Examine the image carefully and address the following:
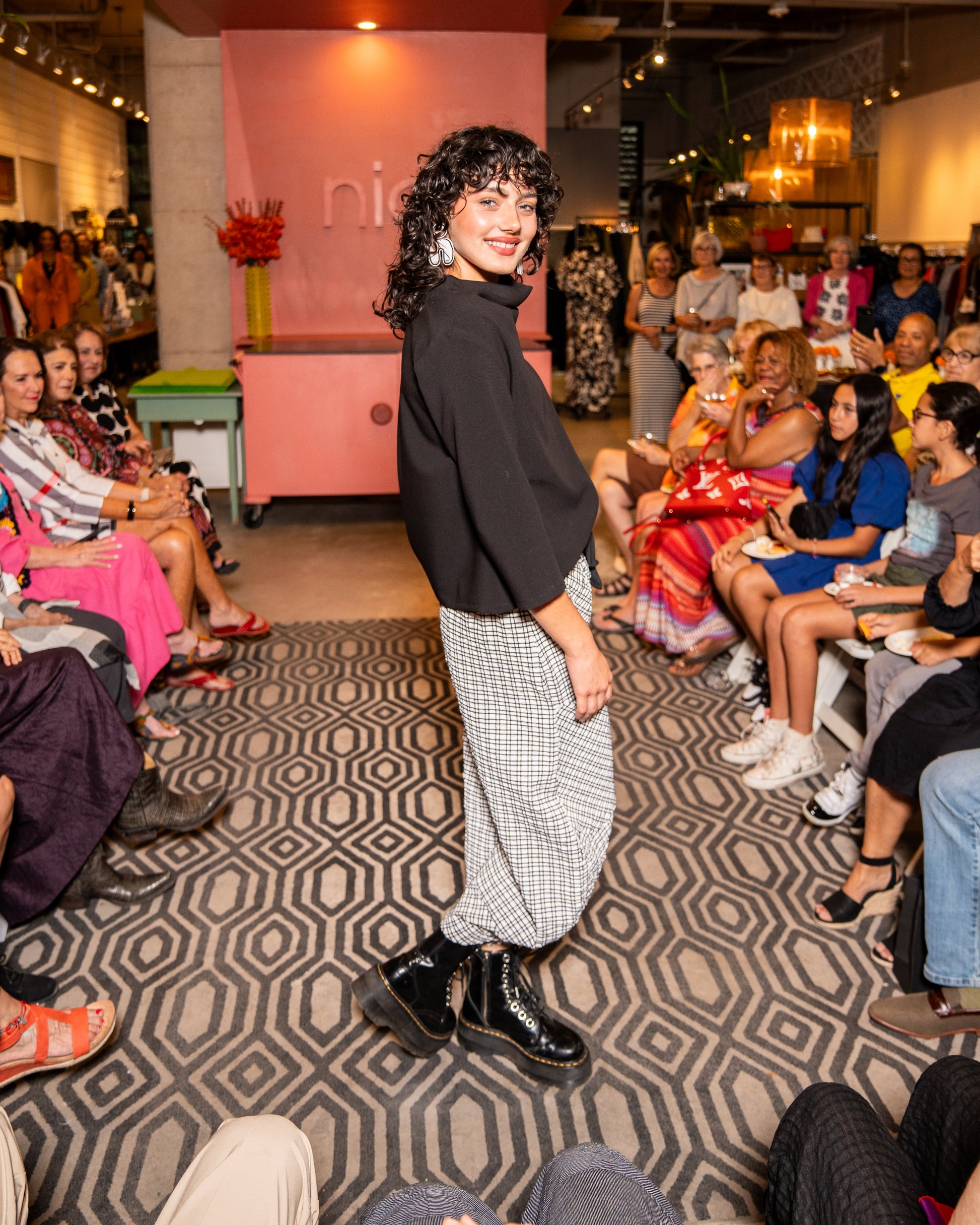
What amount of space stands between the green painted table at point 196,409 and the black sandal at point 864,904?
4.26 metres

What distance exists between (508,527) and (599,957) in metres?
1.18

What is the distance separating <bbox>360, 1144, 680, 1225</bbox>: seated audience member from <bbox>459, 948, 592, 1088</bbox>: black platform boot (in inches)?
28.9

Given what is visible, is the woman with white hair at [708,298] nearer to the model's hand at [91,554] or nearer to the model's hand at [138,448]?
the model's hand at [138,448]

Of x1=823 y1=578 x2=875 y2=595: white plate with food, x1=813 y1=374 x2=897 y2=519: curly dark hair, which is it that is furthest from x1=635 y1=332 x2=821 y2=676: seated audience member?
x1=823 y1=578 x2=875 y2=595: white plate with food

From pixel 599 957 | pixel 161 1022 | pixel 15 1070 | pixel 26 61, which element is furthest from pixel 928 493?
pixel 26 61

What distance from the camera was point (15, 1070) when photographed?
181 centimetres

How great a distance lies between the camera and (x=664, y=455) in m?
4.10

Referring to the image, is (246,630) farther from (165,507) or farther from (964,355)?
(964,355)

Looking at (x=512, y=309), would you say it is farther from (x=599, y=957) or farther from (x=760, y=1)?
(x=760, y=1)

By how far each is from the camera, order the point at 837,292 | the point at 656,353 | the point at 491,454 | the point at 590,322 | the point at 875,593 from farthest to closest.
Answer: the point at 590,322 < the point at 656,353 < the point at 837,292 < the point at 875,593 < the point at 491,454

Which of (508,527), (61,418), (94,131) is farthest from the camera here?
(94,131)

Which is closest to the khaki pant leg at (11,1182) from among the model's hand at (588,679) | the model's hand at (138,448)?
the model's hand at (588,679)

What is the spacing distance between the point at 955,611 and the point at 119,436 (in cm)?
319

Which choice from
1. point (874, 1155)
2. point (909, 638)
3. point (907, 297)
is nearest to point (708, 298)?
point (907, 297)
